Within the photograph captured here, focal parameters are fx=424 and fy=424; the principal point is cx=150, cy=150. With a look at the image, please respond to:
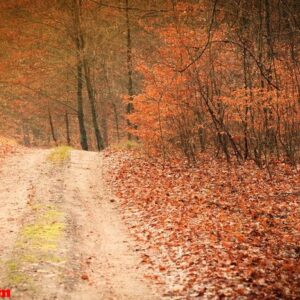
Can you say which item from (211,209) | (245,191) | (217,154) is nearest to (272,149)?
(217,154)

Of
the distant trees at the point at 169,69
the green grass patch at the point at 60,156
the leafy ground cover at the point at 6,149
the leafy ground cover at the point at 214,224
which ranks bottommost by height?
the leafy ground cover at the point at 214,224

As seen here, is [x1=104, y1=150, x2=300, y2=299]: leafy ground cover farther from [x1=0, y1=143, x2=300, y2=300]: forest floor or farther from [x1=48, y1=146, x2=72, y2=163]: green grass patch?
[x1=48, y1=146, x2=72, y2=163]: green grass patch

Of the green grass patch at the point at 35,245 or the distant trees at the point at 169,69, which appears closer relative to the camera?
the green grass patch at the point at 35,245

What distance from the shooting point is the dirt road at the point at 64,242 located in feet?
23.0

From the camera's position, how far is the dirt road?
23.0 feet

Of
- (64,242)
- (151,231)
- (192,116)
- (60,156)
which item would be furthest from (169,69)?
(64,242)

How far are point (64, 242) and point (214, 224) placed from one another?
368cm

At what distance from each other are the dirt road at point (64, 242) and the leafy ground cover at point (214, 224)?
0.48 meters

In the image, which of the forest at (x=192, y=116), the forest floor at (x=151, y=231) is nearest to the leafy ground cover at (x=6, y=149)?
the forest at (x=192, y=116)

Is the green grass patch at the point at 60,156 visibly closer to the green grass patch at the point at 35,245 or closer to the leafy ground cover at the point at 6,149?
the leafy ground cover at the point at 6,149

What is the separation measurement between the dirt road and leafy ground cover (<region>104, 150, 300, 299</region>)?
0.48 meters

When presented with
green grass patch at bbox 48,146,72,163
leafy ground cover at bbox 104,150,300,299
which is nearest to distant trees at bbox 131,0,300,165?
leafy ground cover at bbox 104,150,300,299

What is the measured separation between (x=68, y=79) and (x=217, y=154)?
502 inches

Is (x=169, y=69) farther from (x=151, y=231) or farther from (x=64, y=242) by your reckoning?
(x=64, y=242)
